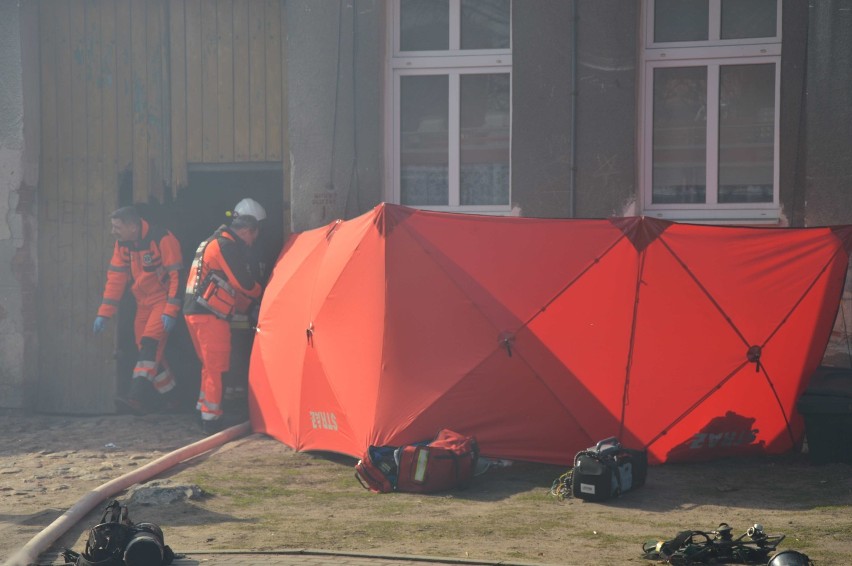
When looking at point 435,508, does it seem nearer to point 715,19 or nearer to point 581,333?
point 581,333

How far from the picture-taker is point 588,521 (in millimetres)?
6875

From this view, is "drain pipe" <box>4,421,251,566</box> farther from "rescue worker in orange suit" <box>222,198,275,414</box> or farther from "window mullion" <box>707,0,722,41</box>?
"window mullion" <box>707,0,722,41</box>

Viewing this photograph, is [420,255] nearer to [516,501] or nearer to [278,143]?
[516,501]

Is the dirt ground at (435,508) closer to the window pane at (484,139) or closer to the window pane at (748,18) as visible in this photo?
the window pane at (484,139)

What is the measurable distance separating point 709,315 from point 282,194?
5.16 m

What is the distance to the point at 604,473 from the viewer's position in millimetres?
7418

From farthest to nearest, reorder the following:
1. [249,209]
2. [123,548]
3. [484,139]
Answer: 1. [249,209]
2. [484,139]
3. [123,548]

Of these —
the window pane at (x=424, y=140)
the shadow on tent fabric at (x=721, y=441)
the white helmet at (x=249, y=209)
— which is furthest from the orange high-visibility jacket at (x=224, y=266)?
the shadow on tent fabric at (x=721, y=441)

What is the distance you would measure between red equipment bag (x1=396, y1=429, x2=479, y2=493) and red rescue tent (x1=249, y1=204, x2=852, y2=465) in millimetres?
558

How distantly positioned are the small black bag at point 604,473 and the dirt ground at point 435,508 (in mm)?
81

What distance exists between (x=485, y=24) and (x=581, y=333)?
12.4 ft

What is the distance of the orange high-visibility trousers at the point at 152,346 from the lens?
11.8 meters

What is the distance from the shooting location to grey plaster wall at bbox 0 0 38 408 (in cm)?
1188

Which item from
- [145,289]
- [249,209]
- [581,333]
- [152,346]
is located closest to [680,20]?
[581,333]
